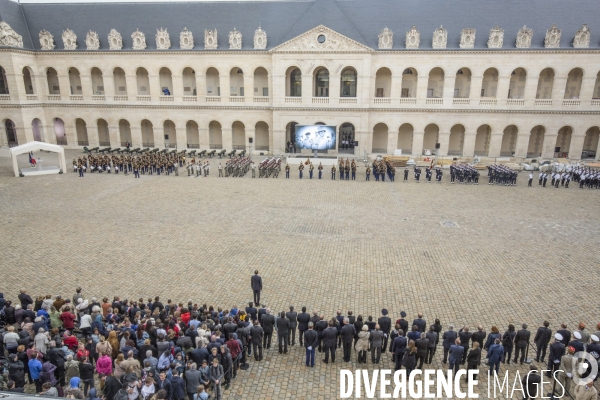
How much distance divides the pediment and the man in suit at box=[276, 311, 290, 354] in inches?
1429

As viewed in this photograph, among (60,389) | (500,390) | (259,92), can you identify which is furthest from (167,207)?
(259,92)

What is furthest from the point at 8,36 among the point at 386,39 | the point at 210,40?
the point at 386,39

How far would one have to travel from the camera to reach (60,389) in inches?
397

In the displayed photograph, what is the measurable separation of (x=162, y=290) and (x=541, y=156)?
140 ft

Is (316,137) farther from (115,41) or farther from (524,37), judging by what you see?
(115,41)

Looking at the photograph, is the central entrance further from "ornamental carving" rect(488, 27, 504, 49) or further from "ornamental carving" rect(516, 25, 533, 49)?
"ornamental carving" rect(516, 25, 533, 49)

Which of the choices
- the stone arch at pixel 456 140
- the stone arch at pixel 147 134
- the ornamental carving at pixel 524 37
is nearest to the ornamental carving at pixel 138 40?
the stone arch at pixel 147 134

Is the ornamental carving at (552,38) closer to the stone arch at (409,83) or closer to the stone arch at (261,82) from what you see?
the stone arch at (409,83)

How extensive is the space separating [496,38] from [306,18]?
63.2 feet

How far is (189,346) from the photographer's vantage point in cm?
1044

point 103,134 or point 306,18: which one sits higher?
point 306,18

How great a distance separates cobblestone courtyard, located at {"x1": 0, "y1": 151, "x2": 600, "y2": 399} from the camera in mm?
14023

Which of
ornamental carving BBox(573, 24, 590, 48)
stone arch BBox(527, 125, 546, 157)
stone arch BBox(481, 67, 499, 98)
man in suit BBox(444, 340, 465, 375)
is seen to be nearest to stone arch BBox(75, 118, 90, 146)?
stone arch BBox(481, 67, 499, 98)

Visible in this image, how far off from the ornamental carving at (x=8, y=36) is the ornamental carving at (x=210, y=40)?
64.9ft
